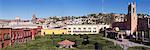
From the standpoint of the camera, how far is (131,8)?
192 ft

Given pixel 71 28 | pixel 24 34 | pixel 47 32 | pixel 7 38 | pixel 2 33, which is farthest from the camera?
pixel 71 28

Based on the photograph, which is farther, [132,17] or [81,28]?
[81,28]

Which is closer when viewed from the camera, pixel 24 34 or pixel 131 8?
pixel 24 34

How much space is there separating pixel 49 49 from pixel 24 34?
61.6 ft

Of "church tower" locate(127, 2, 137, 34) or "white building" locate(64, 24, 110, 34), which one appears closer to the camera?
"church tower" locate(127, 2, 137, 34)

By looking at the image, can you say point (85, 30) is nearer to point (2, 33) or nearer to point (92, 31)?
point (92, 31)

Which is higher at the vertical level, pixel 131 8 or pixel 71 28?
pixel 131 8

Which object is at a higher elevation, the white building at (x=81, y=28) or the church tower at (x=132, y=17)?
the church tower at (x=132, y=17)

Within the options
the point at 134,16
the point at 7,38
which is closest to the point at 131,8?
the point at 134,16

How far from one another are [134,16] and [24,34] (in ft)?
86.6

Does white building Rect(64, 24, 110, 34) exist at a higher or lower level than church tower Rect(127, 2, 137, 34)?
lower

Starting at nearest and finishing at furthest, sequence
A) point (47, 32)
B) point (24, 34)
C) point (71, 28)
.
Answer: point (24, 34) < point (47, 32) < point (71, 28)

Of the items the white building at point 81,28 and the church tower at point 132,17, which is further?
the white building at point 81,28

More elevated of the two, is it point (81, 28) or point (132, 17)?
point (132, 17)
